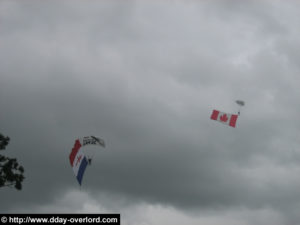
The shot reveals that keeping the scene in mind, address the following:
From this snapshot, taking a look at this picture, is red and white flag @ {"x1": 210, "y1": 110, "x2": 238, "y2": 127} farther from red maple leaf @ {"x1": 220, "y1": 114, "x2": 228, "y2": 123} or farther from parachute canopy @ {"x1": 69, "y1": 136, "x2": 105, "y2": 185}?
parachute canopy @ {"x1": 69, "y1": 136, "x2": 105, "y2": 185}

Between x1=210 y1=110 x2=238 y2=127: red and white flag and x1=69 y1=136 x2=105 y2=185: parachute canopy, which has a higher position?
x1=210 y1=110 x2=238 y2=127: red and white flag

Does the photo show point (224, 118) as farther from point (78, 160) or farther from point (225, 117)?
point (78, 160)

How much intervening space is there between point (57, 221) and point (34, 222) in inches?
89.3

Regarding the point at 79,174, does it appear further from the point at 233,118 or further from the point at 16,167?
the point at 16,167

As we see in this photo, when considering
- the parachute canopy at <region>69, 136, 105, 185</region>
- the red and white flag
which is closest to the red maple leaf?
the red and white flag

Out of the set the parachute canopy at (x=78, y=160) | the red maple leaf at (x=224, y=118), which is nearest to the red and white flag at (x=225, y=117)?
the red maple leaf at (x=224, y=118)

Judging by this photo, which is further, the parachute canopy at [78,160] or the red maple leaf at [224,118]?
the red maple leaf at [224,118]

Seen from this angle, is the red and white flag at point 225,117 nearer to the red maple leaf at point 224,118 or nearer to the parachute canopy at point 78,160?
the red maple leaf at point 224,118

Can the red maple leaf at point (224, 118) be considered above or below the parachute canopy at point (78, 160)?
above

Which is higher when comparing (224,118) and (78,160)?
(224,118)

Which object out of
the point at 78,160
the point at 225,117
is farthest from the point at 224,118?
the point at 78,160

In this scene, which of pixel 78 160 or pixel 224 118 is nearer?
pixel 78 160

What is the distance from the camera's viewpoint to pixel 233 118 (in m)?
63.2

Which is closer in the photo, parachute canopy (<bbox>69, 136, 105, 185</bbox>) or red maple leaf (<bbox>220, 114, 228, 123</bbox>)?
parachute canopy (<bbox>69, 136, 105, 185</bbox>)
